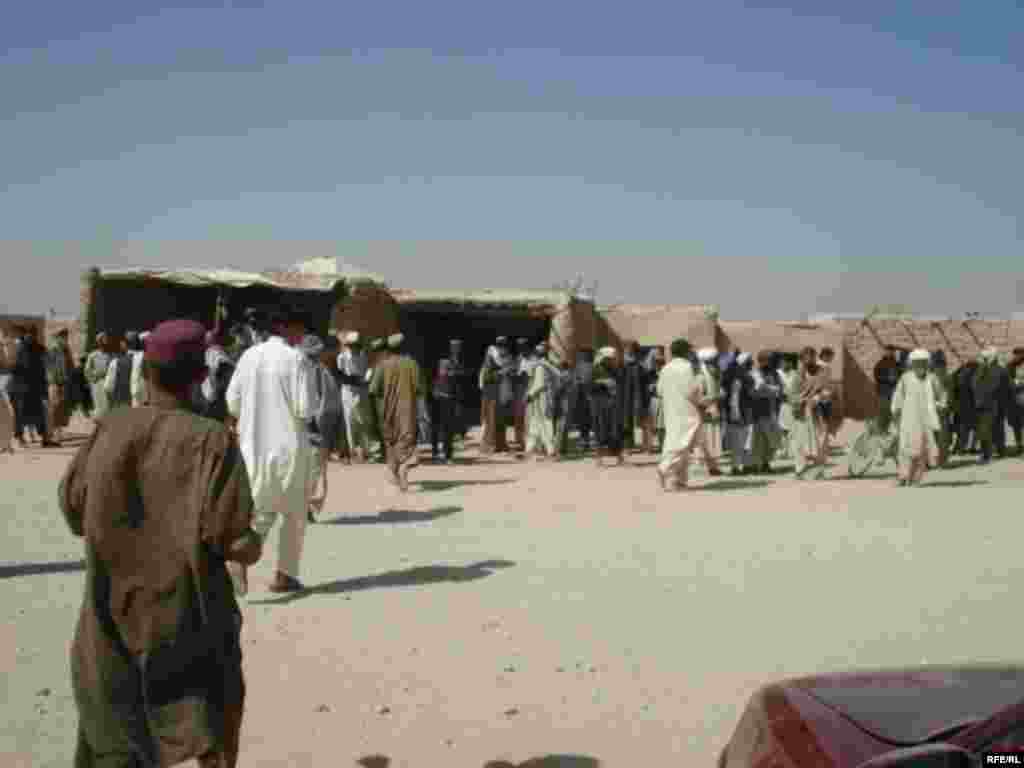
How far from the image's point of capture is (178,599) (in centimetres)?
279

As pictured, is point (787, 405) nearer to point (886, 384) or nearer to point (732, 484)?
point (732, 484)

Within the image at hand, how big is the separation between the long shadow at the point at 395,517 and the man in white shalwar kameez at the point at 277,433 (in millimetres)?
2871

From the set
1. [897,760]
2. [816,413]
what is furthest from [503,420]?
[897,760]

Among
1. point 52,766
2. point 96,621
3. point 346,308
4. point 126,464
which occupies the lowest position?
point 52,766

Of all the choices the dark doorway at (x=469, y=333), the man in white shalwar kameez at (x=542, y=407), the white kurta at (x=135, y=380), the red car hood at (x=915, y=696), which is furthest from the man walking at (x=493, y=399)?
the red car hood at (x=915, y=696)

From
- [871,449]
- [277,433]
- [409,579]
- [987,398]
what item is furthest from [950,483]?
[277,433]

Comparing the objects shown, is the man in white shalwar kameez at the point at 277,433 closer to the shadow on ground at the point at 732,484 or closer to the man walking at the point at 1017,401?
the shadow on ground at the point at 732,484

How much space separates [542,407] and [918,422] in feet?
19.0

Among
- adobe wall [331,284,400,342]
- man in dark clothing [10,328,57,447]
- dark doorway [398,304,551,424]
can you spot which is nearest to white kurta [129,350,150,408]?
man in dark clothing [10,328,57,447]

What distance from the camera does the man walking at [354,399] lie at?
14.8m

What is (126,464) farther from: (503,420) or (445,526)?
(503,420)

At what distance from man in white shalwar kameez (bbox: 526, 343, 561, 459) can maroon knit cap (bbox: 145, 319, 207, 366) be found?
12961 mm

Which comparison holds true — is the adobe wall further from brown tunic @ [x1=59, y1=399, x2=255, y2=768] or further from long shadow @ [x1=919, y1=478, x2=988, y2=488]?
brown tunic @ [x1=59, y1=399, x2=255, y2=768]

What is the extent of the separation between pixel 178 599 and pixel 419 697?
209 cm
